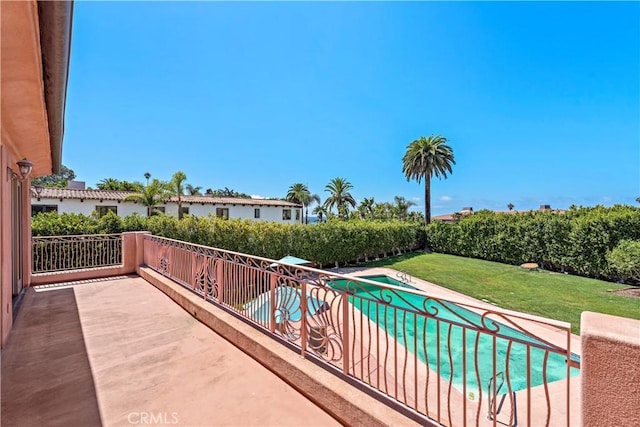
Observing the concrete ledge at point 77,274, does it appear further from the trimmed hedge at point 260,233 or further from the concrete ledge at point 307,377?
the concrete ledge at point 307,377

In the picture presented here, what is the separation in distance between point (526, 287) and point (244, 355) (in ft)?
51.7

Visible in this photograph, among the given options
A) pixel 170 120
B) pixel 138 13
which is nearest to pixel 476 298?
pixel 138 13

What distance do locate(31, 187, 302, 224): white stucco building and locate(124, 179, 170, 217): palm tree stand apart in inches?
51.7

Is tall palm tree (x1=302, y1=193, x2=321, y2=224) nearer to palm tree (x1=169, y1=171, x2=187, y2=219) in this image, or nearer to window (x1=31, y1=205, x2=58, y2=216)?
palm tree (x1=169, y1=171, x2=187, y2=219)

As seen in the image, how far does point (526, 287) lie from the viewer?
14234 mm

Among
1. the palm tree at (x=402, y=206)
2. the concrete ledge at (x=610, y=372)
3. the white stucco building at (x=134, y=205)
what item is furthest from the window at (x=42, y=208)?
the palm tree at (x=402, y=206)

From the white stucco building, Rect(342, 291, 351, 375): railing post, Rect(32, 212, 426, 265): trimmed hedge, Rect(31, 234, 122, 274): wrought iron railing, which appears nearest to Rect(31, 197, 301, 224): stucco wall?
the white stucco building

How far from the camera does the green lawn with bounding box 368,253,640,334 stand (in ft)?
36.0

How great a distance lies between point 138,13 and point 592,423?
10485mm

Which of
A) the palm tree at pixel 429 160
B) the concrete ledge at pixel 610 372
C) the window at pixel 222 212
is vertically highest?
the palm tree at pixel 429 160

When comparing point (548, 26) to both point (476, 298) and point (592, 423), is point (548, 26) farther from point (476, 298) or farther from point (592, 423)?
point (592, 423)

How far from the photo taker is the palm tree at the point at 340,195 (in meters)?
38.3

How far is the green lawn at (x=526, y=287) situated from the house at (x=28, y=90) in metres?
12.0

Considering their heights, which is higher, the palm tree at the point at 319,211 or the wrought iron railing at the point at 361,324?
the palm tree at the point at 319,211
